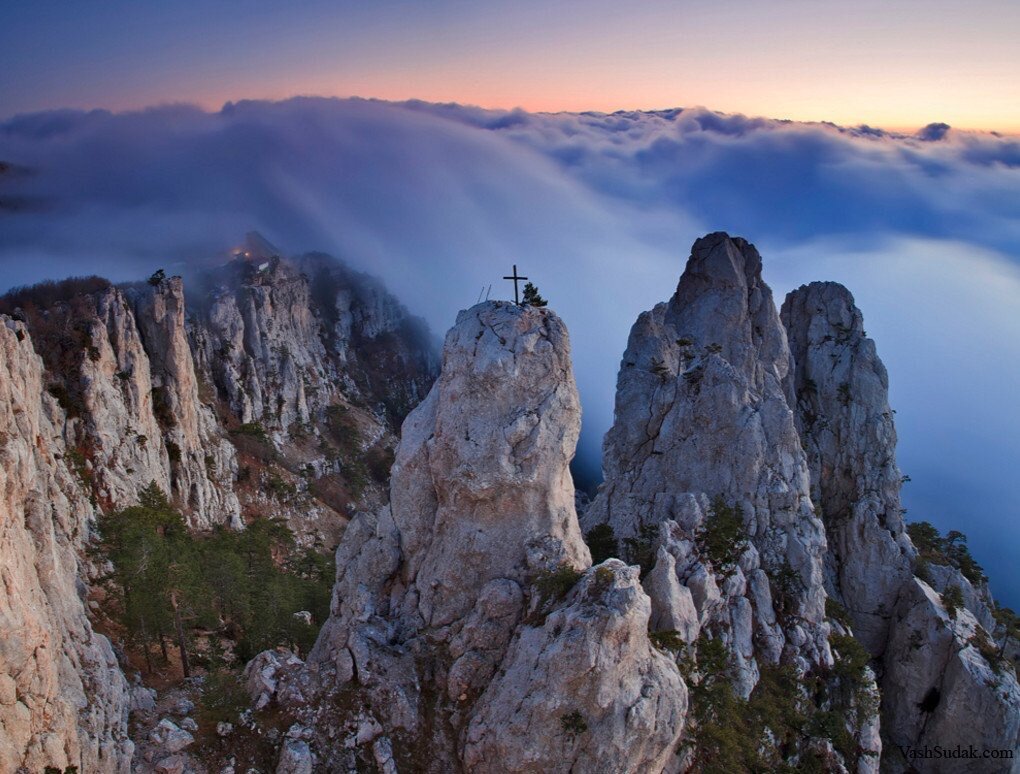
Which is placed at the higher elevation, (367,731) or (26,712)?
(26,712)

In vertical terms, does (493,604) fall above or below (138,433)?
above

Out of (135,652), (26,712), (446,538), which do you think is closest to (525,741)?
(446,538)

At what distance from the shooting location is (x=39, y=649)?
843 inches

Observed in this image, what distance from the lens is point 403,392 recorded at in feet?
594

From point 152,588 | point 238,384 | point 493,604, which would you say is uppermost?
point 493,604

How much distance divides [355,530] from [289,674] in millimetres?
6822

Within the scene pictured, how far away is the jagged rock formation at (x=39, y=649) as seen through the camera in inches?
798

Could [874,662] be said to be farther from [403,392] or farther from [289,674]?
[403,392]

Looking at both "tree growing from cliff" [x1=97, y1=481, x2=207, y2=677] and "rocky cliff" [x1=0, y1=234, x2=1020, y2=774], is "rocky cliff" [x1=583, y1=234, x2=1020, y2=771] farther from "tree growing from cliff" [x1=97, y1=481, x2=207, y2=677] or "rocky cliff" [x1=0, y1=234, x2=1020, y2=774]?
"tree growing from cliff" [x1=97, y1=481, x2=207, y2=677]

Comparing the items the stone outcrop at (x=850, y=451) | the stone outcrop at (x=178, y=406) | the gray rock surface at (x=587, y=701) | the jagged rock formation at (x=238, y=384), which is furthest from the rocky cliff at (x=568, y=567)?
the jagged rock formation at (x=238, y=384)

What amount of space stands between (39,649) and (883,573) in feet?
163

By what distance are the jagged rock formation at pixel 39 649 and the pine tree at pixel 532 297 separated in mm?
19043

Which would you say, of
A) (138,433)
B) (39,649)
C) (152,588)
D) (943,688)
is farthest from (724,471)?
(138,433)

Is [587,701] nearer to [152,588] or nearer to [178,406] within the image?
[152,588]
